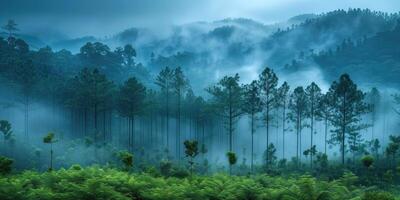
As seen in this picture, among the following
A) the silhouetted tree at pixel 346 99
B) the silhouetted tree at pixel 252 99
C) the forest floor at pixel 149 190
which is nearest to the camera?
the forest floor at pixel 149 190

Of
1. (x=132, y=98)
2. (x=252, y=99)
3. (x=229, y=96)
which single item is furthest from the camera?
(x=252, y=99)

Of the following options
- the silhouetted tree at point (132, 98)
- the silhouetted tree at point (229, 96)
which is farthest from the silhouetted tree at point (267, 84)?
the silhouetted tree at point (132, 98)

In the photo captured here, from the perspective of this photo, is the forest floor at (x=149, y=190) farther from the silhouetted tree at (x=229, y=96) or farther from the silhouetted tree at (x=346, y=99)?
the silhouetted tree at (x=346, y=99)

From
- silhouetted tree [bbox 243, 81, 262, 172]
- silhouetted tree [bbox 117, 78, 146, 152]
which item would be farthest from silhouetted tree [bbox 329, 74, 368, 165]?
silhouetted tree [bbox 117, 78, 146, 152]

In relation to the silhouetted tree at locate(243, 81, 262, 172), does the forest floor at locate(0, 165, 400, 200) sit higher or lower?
lower

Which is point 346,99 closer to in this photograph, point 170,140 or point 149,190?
point 170,140

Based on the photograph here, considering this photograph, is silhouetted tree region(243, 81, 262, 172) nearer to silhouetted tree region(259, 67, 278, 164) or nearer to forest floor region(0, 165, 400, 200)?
silhouetted tree region(259, 67, 278, 164)

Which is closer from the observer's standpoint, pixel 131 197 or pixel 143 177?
pixel 131 197

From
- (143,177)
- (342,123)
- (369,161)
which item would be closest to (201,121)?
(342,123)

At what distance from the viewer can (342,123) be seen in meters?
70.4

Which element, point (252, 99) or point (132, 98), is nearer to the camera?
point (132, 98)

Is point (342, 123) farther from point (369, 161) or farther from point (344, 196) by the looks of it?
point (344, 196)

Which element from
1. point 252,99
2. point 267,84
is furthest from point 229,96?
point 267,84

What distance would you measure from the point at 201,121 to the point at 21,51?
6281cm
